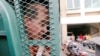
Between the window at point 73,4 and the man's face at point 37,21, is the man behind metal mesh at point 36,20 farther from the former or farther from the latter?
the window at point 73,4

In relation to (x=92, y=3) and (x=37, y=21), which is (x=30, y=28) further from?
(x=92, y=3)

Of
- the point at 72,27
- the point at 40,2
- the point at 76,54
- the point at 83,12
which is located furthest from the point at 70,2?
the point at 40,2

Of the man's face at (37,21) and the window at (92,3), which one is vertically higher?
the man's face at (37,21)

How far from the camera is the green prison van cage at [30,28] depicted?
65 cm

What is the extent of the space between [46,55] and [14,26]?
A: 0.57 feet

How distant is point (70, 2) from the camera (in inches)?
192

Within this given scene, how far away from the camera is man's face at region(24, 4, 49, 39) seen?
2.29ft

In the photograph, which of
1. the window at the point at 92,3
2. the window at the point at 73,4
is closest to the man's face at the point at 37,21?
the window at the point at 73,4

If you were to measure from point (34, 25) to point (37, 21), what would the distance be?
0.07 ft

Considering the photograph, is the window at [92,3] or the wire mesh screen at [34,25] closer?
the wire mesh screen at [34,25]

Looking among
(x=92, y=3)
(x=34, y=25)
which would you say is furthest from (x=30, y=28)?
(x=92, y=3)

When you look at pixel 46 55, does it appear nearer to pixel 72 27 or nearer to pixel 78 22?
pixel 78 22

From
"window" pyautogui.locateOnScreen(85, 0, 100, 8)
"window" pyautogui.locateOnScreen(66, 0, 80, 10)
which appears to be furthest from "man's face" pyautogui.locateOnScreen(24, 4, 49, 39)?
"window" pyautogui.locateOnScreen(85, 0, 100, 8)

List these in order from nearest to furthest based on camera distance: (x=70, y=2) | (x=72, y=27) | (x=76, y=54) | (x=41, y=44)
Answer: (x=41, y=44) → (x=76, y=54) → (x=70, y=2) → (x=72, y=27)
